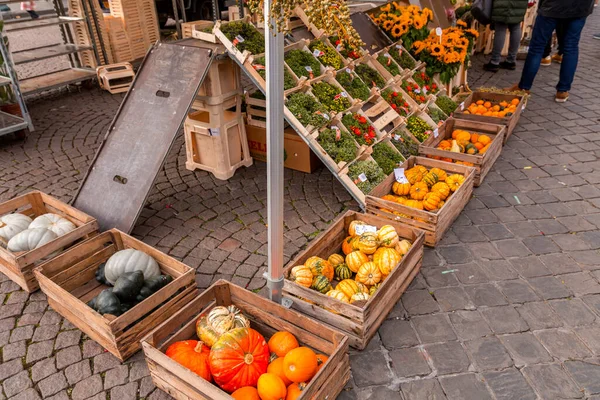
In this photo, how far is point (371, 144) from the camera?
5.11m

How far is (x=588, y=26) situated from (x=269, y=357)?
15.8 metres

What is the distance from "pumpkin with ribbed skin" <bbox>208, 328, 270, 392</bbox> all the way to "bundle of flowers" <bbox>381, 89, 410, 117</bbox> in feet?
13.0

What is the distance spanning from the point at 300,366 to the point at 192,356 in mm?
695

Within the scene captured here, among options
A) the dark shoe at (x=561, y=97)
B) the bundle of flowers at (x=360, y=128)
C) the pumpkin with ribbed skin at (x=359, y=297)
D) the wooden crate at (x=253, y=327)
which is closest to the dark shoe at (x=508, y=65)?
the dark shoe at (x=561, y=97)

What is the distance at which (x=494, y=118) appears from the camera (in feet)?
20.0

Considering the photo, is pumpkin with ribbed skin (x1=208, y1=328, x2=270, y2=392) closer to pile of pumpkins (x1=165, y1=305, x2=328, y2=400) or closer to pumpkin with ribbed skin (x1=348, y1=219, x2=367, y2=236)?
pile of pumpkins (x1=165, y1=305, x2=328, y2=400)

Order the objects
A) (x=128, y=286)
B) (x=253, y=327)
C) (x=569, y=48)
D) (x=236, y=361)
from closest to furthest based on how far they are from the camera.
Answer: (x=236, y=361) → (x=253, y=327) → (x=128, y=286) → (x=569, y=48)

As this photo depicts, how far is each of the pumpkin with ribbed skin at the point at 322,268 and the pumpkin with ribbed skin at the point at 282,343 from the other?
0.66 m

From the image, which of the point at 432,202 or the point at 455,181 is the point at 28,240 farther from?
the point at 455,181

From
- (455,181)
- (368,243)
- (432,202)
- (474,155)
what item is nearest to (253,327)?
(368,243)

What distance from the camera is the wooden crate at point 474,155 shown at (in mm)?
5191

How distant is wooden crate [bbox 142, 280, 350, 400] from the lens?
8.63ft

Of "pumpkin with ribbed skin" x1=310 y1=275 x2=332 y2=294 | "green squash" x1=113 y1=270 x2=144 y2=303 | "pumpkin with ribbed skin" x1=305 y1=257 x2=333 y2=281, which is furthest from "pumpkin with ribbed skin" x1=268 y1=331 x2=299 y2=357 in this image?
"green squash" x1=113 y1=270 x2=144 y2=303

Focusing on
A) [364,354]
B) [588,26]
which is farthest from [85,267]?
[588,26]
